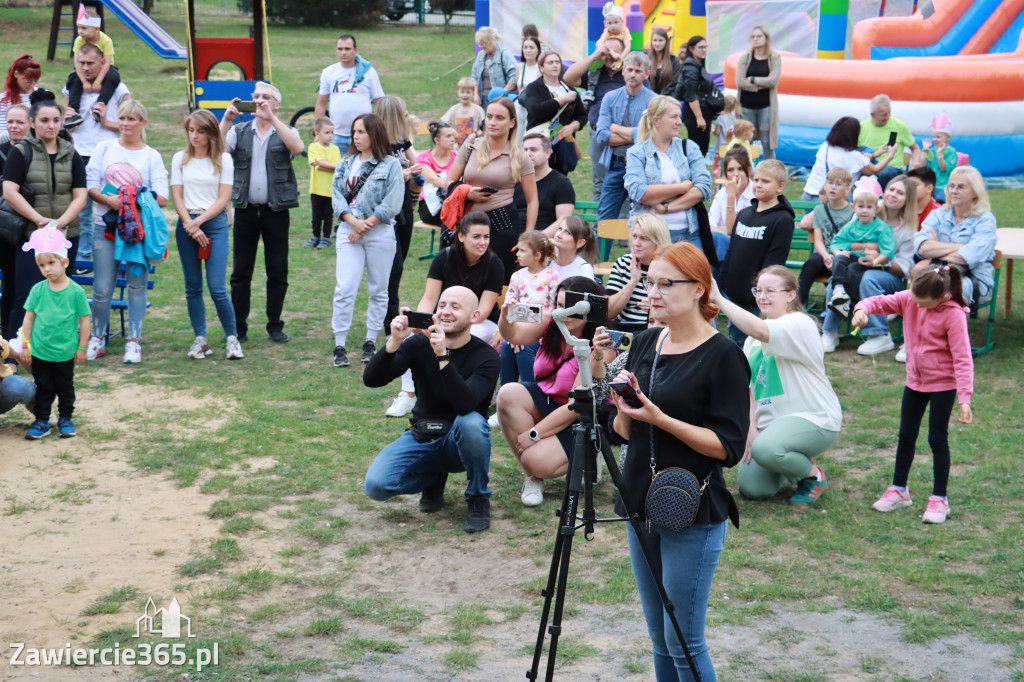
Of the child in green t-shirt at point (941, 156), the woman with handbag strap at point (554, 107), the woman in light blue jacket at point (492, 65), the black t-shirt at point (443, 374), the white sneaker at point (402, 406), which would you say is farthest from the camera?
the woman in light blue jacket at point (492, 65)

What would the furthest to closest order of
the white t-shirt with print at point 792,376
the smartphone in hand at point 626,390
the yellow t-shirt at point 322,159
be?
1. the yellow t-shirt at point 322,159
2. the white t-shirt with print at point 792,376
3. the smartphone in hand at point 626,390

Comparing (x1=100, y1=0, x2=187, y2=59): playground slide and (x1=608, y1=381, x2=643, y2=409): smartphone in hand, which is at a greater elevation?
(x1=100, y1=0, x2=187, y2=59): playground slide

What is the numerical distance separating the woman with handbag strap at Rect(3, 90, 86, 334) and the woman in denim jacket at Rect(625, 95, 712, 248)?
4332 mm

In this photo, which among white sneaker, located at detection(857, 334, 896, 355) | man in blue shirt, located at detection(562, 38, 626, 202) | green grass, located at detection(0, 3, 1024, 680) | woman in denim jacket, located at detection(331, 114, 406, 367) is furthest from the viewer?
man in blue shirt, located at detection(562, 38, 626, 202)

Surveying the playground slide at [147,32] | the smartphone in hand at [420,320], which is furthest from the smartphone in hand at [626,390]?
the playground slide at [147,32]

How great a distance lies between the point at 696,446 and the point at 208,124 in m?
6.11

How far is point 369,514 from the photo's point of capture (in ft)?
19.5

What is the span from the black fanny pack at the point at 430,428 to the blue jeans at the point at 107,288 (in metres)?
3.80

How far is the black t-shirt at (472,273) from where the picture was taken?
23.5 ft

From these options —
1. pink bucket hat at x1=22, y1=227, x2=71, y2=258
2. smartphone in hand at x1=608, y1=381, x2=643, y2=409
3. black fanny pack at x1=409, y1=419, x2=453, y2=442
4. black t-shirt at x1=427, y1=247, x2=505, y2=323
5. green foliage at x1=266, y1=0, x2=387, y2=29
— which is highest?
green foliage at x1=266, y1=0, x2=387, y2=29

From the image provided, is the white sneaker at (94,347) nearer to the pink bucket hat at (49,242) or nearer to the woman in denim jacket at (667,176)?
the pink bucket hat at (49,242)

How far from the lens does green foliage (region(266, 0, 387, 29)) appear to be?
34.8m

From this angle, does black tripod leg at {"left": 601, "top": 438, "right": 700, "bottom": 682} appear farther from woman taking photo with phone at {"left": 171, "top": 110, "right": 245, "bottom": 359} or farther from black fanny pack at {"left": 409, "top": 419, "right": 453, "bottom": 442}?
woman taking photo with phone at {"left": 171, "top": 110, "right": 245, "bottom": 359}

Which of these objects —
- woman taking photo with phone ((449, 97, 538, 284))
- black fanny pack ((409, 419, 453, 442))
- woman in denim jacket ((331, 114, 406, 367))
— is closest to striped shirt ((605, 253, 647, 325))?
woman taking photo with phone ((449, 97, 538, 284))
